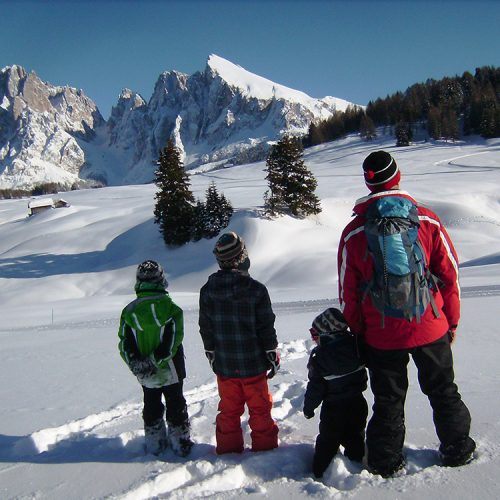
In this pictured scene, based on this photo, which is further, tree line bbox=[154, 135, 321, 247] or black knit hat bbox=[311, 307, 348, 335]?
tree line bbox=[154, 135, 321, 247]

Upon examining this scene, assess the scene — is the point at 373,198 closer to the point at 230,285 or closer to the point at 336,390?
the point at 230,285

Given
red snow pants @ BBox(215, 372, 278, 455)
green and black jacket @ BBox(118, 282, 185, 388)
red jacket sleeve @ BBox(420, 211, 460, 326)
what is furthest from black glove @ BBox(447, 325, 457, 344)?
green and black jacket @ BBox(118, 282, 185, 388)

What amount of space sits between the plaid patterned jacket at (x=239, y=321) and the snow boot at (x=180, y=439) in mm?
578

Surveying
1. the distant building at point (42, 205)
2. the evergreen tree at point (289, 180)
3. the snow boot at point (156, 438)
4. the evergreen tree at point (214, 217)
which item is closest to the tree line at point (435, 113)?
the evergreen tree at point (289, 180)

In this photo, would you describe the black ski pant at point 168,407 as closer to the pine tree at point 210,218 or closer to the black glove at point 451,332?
the black glove at point 451,332

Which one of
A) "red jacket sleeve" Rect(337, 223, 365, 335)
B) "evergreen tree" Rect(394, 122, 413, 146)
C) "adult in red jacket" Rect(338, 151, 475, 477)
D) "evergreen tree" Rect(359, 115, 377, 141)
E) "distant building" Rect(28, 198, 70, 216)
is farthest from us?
"evergreen tree" Rect(359, 115, 377, 141)

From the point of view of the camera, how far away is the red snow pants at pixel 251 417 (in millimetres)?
3348

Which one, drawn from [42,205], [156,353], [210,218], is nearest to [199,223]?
[210,218]

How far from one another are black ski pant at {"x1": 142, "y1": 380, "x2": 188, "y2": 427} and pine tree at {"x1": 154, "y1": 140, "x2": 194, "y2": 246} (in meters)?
23.6

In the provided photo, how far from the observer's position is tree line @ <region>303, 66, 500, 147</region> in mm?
67562

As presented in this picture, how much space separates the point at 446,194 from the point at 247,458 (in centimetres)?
3158

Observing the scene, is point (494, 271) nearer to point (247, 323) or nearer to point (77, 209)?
point (247, 323)

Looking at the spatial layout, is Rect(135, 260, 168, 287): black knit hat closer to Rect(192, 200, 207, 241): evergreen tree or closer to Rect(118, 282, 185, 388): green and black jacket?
Rect(118, 282, 185, 388): green and black jacket

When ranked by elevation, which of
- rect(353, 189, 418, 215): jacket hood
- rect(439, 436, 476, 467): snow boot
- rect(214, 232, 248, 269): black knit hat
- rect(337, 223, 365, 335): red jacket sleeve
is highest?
rect(353, 189, 418, 215): jacket hood
